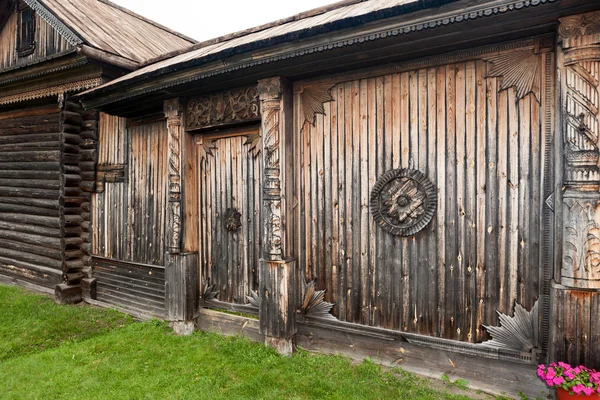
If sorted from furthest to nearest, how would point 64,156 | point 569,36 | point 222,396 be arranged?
point 64,156 → point 222,396 → point 569,36

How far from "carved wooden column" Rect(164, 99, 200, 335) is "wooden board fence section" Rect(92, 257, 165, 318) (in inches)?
26.8

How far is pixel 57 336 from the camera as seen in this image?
486cm

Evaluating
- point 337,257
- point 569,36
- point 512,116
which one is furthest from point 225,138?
point 569,36

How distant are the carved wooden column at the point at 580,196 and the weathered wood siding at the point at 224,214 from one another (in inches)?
124

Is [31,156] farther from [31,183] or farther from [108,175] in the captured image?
[108,175]

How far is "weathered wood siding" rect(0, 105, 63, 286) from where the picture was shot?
700 centimetres

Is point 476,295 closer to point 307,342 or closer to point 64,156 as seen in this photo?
point 307,342

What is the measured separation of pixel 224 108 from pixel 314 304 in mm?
2763

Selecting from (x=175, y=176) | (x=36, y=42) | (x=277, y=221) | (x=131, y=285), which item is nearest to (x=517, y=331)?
(x=277, y=221)

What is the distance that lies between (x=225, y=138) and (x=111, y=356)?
10.1 feet

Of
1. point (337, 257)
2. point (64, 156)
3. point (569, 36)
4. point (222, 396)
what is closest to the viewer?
point (569, 36)

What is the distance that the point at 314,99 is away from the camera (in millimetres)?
4082

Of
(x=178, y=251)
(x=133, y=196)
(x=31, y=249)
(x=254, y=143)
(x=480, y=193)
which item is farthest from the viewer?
(x=31, y=249)

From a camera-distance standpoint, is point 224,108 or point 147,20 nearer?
point 224,108
